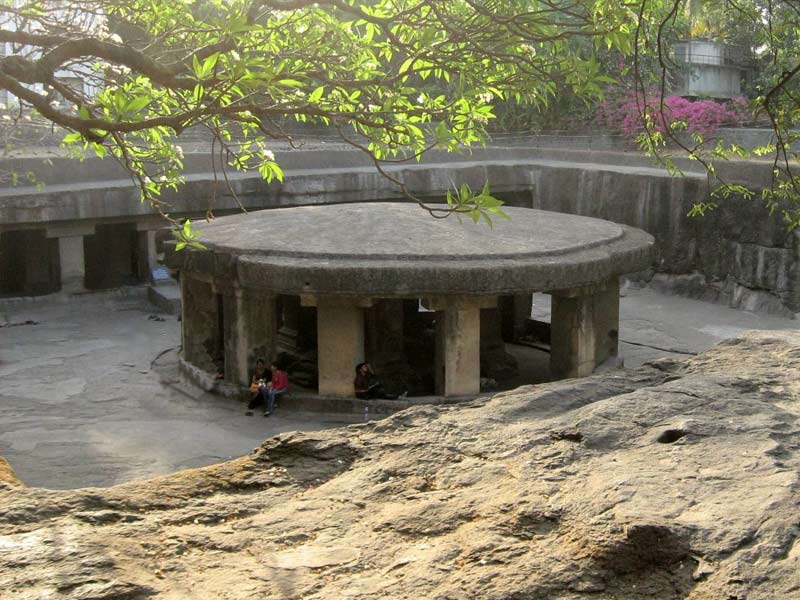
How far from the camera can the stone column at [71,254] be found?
1600 centimetres

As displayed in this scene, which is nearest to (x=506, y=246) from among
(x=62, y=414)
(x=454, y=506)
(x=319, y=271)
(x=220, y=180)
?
(x=319, y=271)

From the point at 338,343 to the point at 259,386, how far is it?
3.06 feet

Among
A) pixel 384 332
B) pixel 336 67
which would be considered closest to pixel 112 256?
pixel 384 332

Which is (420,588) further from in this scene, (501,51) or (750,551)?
(501,51)

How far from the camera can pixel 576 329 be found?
37.0 feet

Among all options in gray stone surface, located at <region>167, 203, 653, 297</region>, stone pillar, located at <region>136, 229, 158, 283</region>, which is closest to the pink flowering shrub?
gray stone surface, located at <region>167, 203, 653, 297</region>

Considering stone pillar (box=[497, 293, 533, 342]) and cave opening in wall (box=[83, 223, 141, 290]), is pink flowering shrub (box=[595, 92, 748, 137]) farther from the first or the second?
cave opening in wall (box=[83, 223, 141, 290])

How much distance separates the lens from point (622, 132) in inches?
802

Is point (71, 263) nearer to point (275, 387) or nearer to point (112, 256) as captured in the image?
point (112, 256)

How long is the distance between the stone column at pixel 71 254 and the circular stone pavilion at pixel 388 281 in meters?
4.54

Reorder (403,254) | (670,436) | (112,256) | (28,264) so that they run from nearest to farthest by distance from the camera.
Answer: (670,436), (403,254), (28,264), (112,256)

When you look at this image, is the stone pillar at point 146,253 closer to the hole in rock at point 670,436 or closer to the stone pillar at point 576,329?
the stone pillar at point 576,329

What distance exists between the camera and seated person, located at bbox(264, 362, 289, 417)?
34.7 ft

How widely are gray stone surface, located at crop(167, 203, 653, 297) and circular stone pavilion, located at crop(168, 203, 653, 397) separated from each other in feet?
0.05
